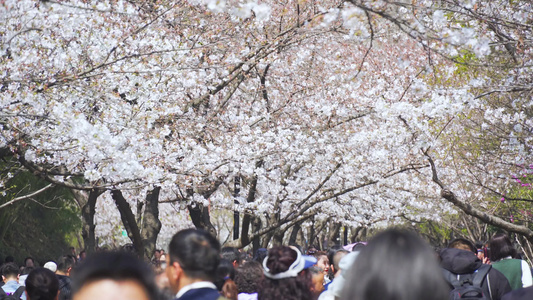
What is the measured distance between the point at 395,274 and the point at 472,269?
15.4ft

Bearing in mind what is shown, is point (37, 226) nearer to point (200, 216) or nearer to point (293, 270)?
point (200, 216)

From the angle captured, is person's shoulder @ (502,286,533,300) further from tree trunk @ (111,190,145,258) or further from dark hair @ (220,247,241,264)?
tree trunk @ (111,190,145,258)

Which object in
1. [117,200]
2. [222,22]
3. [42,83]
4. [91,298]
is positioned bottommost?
[91,298]

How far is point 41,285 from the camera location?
512 centimetres

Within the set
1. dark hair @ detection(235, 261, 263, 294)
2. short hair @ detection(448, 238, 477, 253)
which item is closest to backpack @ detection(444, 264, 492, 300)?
short hair @ detection(448, 238, 477, 253)

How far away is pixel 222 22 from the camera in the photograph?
1176 centimetres

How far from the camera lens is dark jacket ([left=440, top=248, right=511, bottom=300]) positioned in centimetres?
634

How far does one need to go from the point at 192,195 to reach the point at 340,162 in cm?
319

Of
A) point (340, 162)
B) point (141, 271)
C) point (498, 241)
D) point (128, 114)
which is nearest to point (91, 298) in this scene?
point (141, 271)

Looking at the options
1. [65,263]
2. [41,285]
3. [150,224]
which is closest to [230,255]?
[65,263]

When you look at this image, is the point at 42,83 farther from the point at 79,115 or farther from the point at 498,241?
the point at 498,241

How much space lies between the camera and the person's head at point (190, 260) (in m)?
3.90

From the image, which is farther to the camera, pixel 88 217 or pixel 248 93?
pixel 248 93

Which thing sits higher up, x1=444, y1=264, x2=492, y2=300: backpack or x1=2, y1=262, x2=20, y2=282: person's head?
x1=2, y1=262, x2=20, y2=282: person's head
